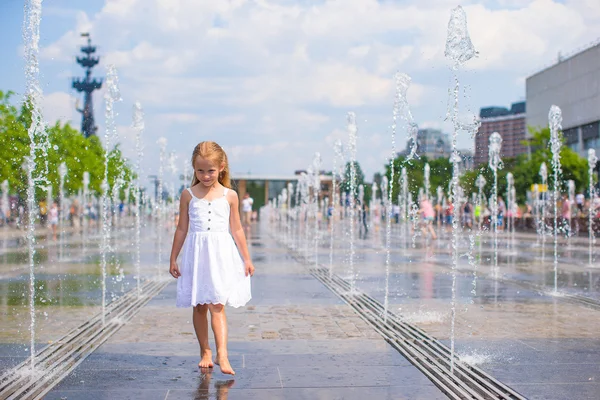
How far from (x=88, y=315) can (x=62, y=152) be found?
43.5m

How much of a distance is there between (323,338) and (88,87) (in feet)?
285

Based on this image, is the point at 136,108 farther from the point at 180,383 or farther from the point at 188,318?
the point at 180,383

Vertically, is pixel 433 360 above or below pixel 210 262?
below

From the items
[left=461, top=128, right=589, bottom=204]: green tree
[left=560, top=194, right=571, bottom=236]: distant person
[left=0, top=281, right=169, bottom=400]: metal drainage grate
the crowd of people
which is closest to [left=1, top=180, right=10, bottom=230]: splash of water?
the crowd of people

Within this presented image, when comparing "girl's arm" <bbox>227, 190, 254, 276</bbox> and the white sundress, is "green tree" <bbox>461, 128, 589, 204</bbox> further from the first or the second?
the white sundress

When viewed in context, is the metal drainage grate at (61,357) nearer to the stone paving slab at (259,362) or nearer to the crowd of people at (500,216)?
the stone paving slab at (259,362)

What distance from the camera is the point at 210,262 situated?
5734 mm

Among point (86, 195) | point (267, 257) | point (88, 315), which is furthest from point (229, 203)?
point (86, 195)

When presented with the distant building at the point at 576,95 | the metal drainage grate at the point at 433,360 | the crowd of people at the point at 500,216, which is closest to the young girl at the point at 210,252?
the metal drainage grate at the point at 433,360

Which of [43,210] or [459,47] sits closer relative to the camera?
[459,47]

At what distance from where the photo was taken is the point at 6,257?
62.3ft

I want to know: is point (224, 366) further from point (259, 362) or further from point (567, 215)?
point (567, 215)

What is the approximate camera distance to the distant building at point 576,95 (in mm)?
64875

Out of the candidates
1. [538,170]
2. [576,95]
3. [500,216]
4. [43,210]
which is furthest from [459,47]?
[576,95]
